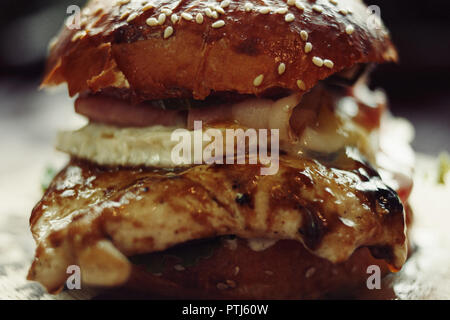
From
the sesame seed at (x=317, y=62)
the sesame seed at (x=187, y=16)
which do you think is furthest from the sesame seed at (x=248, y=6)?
the sesame seed at (x=317, y=62)

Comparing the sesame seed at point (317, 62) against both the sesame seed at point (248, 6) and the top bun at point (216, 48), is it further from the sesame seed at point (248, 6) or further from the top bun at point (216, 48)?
the sesame seed at point (248, 6)

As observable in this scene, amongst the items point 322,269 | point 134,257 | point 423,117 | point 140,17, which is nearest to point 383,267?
point 322,269

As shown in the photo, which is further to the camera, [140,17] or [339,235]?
[140,17]

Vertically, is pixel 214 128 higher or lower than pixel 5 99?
higher

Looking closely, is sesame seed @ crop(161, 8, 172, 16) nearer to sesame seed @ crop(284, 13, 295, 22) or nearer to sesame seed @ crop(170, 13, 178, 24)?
sesame seed @ crop(170, 13, 178, 24)

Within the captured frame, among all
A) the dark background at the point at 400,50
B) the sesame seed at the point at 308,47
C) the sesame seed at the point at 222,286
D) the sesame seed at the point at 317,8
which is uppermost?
the sesame seed at the point at 317,8

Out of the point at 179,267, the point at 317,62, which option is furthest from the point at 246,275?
the point at 317,62

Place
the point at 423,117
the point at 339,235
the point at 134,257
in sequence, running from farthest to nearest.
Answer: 1. the point at 423,117
2. the point at 134,257
3. the point at 339,235
